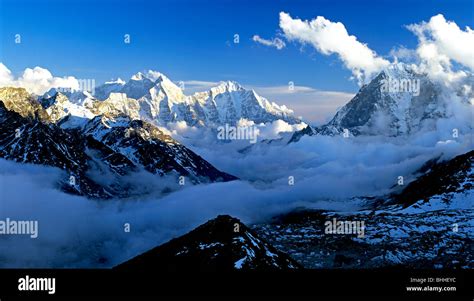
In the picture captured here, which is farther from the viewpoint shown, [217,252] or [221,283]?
[217,252]

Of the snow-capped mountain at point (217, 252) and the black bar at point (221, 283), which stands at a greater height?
the black bar at point (221, 283)

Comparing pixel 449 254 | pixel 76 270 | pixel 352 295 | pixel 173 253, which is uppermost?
pixel 76 270

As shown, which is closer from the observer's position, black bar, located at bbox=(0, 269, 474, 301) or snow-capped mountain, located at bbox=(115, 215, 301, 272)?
black bar, located at bbox=(0, 269, 474, 301)

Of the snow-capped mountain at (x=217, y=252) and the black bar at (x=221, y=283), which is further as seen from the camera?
the snow-capped mountain at (x=217, y=252)

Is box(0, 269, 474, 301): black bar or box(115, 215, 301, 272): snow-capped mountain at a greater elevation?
box(0, 269, 474, 301): black bar

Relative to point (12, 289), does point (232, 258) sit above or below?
below

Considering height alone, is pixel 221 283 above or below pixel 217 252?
above

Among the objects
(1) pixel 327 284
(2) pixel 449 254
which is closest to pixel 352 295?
(1) pixel 327 284

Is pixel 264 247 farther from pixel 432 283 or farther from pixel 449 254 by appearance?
pixel 449 254
